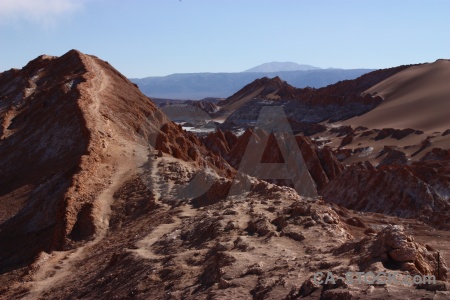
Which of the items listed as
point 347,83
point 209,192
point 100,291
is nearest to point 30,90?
point 209,192

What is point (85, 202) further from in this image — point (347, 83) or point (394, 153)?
point (347, 83)

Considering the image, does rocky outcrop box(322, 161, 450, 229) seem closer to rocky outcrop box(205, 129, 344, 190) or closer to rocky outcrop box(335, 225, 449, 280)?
rocky outcrop box(205, 129, 344, 190)

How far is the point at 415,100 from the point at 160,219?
220 ft

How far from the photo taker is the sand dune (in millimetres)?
62094

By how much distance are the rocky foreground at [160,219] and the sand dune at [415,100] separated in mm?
37229

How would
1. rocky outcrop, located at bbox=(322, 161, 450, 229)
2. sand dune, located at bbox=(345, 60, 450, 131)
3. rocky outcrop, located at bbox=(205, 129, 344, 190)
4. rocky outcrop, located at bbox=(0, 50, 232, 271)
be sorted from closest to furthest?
rocky outcrop, located at bbox=(0, 50, 232, 271), rocky outcrop, located at bbox=(322, 161, 450, 229), rocky outcrop, located at bbox=(205, 129, 344, 190), sand dune, located at bbox=(345, 60, 450, 131)

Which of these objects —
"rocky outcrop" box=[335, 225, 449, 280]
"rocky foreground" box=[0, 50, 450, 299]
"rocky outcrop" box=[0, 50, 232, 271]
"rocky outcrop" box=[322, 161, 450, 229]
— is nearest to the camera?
"rocky outcrop" box=[335, 225, 449, 280]

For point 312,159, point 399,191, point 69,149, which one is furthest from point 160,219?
point 312,159

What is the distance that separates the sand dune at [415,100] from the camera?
2445 inches

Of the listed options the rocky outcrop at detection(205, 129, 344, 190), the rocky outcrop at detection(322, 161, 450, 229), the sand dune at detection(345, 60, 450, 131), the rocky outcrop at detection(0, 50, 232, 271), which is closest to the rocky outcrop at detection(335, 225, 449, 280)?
the rocky outcrop at detection(0, 50, 232, 271)

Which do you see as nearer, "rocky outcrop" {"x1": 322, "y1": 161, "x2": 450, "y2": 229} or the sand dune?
"rocky outcrop" {"x1": 322, "y1": 161, "x2": 450, "y2": 229}

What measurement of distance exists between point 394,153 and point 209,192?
31443mm

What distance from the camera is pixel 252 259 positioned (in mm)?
8180

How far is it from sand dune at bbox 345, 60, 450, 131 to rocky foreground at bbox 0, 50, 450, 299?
3723 centimetres
